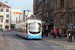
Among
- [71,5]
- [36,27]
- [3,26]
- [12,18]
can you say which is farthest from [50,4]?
[12,18]

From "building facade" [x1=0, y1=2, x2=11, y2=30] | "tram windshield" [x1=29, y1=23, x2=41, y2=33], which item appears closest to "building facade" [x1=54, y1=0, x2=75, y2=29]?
"tram windshield" [x1=29, y1=23, x2=41, y2=33]

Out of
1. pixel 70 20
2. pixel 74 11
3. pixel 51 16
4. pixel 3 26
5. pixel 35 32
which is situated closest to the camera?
pixel 35 32

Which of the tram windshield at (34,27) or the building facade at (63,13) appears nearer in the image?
the tram windshield at (34,27)

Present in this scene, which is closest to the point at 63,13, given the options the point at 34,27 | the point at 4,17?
the point at 34,27

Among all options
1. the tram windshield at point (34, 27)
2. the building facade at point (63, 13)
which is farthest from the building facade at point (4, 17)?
the tram windshield at point (34, 27)

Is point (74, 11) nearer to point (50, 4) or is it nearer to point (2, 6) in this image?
point (50, 4)

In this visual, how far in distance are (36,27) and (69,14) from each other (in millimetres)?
15259

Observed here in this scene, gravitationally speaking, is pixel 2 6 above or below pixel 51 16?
above

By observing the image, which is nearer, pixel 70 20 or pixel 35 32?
pixel 35 32

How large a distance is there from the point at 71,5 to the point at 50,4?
38.1 feet

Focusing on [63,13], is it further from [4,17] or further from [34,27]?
[4,17]

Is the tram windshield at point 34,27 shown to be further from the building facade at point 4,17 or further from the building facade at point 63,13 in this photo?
the building facade at point 4,17

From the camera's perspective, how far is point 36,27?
27.2 meters

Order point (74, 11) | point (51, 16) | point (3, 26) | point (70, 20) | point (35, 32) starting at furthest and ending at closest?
point (3, 26)
point (51, 16)
point (70, 20)
point (74, 11)
point (35, 32)
